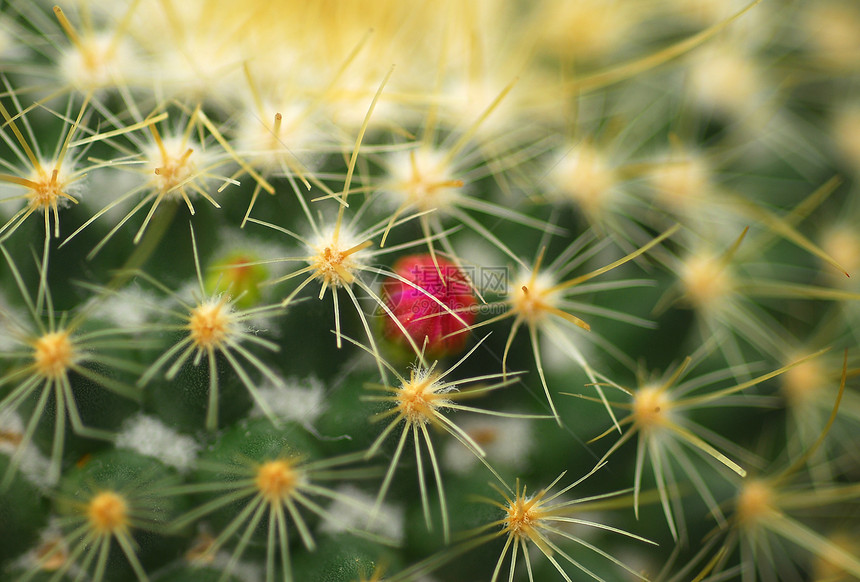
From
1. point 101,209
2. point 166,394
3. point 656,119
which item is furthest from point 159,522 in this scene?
point 656,119

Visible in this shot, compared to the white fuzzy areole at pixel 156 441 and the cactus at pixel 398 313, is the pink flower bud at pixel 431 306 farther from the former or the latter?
the white fuzzy areole at pixel 156 441

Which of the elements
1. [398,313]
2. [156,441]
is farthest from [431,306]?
[156,441]

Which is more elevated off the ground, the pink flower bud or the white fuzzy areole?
the pink flower bud

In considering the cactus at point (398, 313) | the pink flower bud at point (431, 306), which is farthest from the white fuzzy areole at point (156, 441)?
the pink flower bud at point (431, 306)

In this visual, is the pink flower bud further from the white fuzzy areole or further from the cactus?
the white fuzzy areole

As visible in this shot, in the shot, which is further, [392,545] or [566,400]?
[566,400]

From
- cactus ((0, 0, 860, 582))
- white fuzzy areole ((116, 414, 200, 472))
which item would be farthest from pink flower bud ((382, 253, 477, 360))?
white fuzzy areole ((116, 414, 200, 472))

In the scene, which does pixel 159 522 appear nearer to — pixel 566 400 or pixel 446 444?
pixel 446 444
